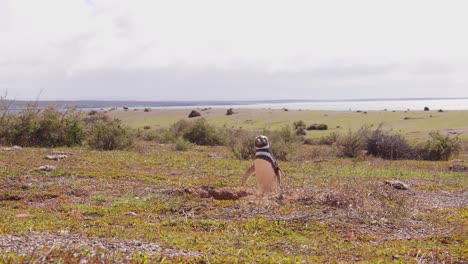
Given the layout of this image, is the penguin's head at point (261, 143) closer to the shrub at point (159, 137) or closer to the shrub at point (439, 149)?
the shrub at point (439, 149)

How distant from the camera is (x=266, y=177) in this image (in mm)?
10133

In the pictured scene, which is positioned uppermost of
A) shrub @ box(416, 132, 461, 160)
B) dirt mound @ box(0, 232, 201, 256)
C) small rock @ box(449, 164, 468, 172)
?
dirt mound @ box(0, 232, 201, 256)

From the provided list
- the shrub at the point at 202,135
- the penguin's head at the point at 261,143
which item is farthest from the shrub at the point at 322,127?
the penguin's head at the point at 261,143

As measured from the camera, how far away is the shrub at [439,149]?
22.1 meters

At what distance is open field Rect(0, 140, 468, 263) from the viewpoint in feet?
19.2

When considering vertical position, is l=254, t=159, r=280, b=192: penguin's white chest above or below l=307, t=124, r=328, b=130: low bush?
above

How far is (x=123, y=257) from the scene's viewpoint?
525cm

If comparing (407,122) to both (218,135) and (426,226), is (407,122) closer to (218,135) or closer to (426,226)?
(218,135)

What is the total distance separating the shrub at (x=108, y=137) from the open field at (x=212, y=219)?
21.6 ft

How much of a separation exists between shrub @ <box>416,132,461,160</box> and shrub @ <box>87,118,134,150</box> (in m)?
13.9

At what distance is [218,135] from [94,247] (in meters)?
24.1

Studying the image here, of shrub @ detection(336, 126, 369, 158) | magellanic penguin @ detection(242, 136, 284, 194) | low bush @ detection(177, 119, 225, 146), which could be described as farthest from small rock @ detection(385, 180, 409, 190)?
low bush @ detection(177, 119, 225, 146)

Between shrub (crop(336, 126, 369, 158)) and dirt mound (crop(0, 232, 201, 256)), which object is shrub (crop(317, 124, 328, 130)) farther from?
dirt mound (crop(0, 232, 201, 256))

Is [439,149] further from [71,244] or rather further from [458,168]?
[71,244]
